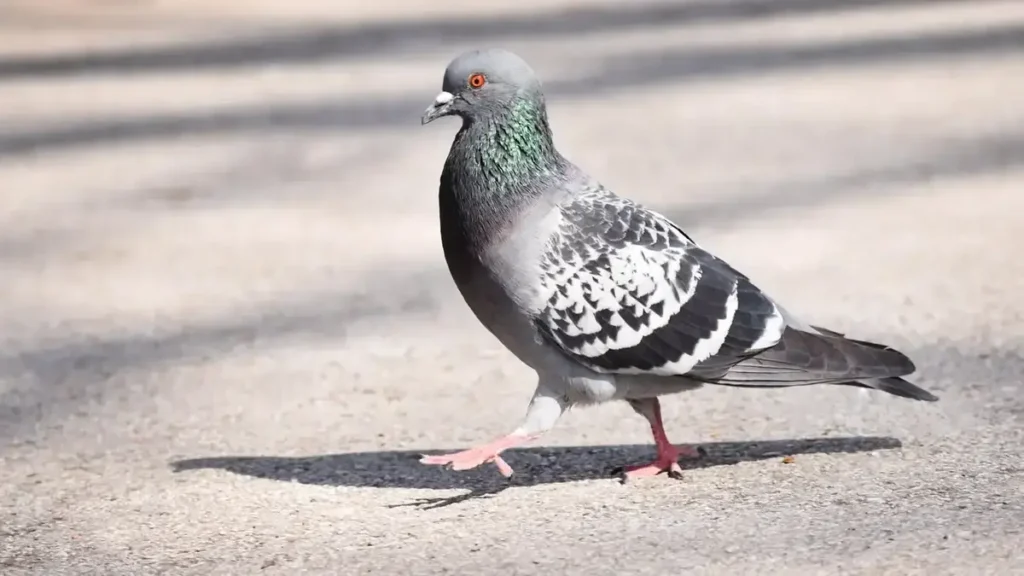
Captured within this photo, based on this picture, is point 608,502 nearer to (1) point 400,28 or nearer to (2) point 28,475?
(2) point 28,475

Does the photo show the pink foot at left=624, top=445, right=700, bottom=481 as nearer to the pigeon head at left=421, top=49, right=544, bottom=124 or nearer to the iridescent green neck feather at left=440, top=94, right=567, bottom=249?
the iridescent green neck feather at left=440, top=94, right=567, bottom=249

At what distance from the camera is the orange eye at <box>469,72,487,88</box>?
369 cm

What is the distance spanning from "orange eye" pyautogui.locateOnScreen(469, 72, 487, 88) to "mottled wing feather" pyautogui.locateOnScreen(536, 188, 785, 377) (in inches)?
13.6

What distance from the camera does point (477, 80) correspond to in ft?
12.1

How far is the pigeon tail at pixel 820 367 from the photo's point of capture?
371 centimetres

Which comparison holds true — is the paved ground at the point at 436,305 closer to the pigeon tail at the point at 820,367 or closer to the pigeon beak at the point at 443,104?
the pigeon tail at the point at 820,367

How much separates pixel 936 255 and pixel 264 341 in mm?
2472

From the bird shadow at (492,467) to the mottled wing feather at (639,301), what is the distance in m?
0.38

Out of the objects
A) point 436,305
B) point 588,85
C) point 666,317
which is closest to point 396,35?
point 588,85

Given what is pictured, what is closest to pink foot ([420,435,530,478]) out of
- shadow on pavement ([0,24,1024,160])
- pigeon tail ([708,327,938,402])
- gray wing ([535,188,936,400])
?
gray wing ([535,188,936,400])

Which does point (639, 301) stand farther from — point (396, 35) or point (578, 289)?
point (396, 35)

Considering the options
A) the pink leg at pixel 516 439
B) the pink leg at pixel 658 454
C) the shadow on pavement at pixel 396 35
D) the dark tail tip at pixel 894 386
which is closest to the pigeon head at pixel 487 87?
the pink leg at pixel 516 439

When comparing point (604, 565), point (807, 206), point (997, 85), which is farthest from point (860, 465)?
point (997, 85)

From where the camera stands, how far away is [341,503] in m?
3.69
